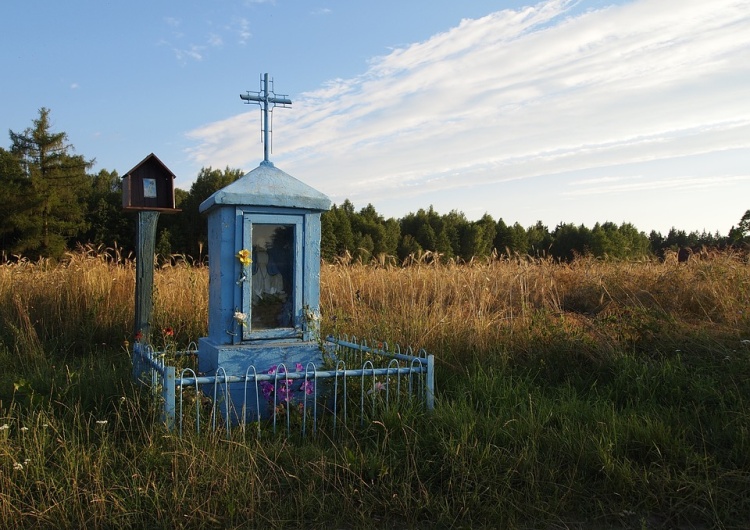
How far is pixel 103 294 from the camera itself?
8500 mm

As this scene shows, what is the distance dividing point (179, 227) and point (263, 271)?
73.7ft

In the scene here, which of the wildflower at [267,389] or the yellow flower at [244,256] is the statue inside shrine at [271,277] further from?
the wildflower at [267,389]

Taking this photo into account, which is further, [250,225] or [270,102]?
[270,102]

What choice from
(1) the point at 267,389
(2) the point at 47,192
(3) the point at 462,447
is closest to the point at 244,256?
(1) the point at 267,389

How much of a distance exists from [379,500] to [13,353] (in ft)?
17.8

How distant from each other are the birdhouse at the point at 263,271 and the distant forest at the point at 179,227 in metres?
18.2

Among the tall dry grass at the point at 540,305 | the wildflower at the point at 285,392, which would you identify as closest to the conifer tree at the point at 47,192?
the tall dry grass at the point at 540,305

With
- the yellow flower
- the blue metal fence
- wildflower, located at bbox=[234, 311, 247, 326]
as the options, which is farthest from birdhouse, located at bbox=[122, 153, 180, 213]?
wildflower, located at bbox=[234, 311, 247, 326]

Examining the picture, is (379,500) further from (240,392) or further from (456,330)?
(456,330)

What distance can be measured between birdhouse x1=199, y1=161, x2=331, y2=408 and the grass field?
836 millimetres

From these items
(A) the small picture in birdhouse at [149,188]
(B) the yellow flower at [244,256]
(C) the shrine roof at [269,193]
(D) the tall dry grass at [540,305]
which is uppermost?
(A) the small picture in birdhouse at [149,188]

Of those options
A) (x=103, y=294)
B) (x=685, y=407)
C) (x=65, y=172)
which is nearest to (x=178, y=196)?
(x=65, y=172)

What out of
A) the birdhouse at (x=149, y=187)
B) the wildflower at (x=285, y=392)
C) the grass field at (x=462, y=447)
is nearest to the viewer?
the grass field at (x=462, y=447)

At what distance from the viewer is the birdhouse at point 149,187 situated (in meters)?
6.65
